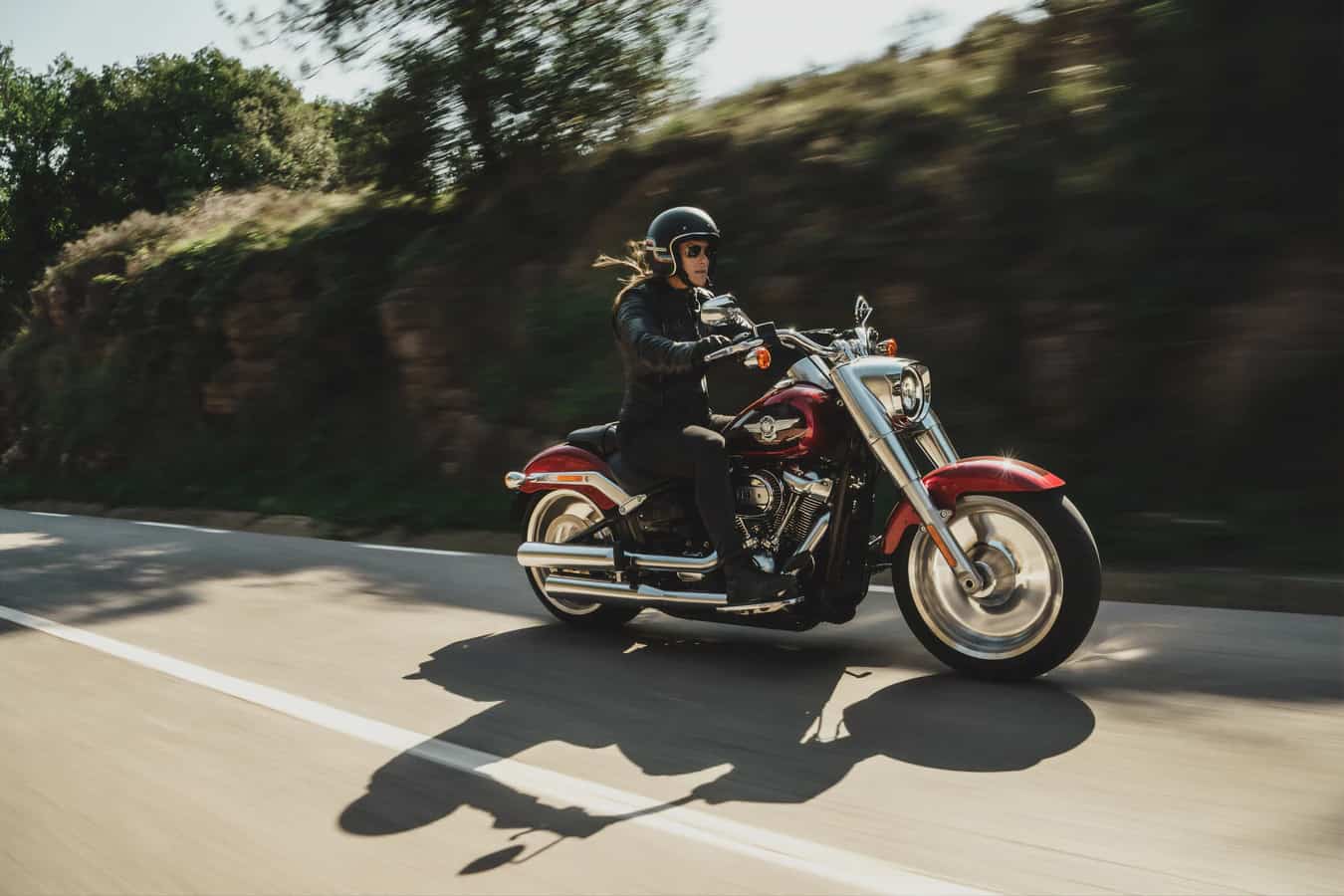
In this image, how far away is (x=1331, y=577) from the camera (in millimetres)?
6035

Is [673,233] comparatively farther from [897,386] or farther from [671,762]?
[671,762]

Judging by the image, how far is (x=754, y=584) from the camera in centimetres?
505

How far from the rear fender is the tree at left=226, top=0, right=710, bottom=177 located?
29.0 ft

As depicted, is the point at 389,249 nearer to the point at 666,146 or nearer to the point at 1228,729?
the point at 666,146

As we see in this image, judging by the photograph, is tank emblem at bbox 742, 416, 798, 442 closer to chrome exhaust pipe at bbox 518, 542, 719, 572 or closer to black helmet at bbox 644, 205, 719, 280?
chrome exhaust pipe at bbox 518, 542, 719, 572

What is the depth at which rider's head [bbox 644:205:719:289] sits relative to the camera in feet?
17.6

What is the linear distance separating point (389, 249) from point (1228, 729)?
14.7 metres

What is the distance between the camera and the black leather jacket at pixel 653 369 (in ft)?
17.8

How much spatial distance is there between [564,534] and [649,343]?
1507 millimetres

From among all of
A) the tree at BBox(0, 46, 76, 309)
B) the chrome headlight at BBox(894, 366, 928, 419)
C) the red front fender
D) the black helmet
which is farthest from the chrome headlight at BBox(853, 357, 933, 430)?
the tree at BBox(0, 46, 76, 309)

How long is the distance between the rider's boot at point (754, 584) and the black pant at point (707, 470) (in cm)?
6

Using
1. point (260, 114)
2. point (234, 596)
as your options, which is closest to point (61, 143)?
point (260, 114)

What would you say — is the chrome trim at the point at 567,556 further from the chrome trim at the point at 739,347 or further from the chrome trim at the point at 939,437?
the chrome trim at the point at 939,437

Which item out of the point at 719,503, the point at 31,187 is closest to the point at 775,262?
the point at 719,503
